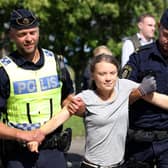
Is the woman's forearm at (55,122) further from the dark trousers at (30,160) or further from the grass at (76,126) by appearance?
the grass at (76,126)

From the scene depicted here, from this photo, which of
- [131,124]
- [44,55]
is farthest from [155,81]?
[44,55]

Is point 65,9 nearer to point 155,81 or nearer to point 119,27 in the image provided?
point 119,27

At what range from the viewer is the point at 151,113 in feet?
14.1

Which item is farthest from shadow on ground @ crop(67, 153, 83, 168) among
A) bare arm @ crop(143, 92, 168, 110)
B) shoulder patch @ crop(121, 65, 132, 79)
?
bare arm @ crop(143, 92, 168, 110)

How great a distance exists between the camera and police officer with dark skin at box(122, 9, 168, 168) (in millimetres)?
4285

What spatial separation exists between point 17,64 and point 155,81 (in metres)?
1.02

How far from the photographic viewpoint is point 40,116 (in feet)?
12.6

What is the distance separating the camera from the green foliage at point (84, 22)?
21.4 meters

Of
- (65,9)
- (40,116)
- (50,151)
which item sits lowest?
(50,151)

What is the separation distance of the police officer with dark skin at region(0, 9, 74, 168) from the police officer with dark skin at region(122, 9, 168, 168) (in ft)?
2.24

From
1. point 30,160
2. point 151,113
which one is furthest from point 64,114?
point 151,113

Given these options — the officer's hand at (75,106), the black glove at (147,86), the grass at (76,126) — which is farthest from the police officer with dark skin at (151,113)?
the grass at (76,126)

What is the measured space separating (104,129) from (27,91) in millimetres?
573

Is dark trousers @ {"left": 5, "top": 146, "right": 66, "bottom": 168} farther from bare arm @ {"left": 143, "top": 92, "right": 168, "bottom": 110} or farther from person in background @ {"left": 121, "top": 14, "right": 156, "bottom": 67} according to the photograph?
person in background @ {"left": 121, "top": 14, "right": 156, "bottom": 67}
